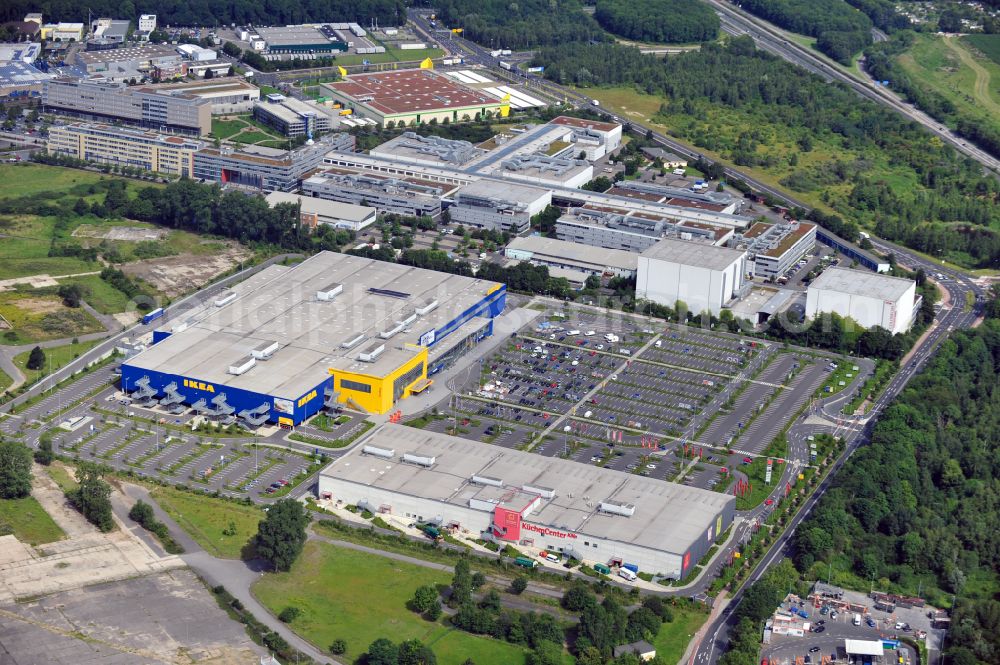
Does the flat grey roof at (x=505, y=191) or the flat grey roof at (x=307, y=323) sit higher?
the flat grey roof at (x=307, y=323)

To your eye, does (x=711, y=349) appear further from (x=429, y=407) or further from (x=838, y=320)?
(x=429, y=407)

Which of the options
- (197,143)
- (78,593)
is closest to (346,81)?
(197,143)

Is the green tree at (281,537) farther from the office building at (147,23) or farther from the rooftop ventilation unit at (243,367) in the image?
the office building at (147,23)

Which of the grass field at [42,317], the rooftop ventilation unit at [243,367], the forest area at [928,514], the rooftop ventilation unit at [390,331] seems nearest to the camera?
the forest area at [928,514]

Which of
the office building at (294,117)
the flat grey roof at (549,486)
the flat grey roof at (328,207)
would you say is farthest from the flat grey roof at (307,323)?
the office building at (294,117)

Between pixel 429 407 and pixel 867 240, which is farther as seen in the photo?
pixel 867 240

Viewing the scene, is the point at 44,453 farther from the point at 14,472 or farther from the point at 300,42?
the point at 300,42

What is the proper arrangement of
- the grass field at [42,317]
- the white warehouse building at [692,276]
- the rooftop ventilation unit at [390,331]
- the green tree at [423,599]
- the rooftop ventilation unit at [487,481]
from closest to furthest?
the green tree at [423,599] < the rooftop ventilation unit at [487,481] < the rooftop ventilation unit at [390,331] < the grass field at [42,317] < the white warehouse building at [692,276]
